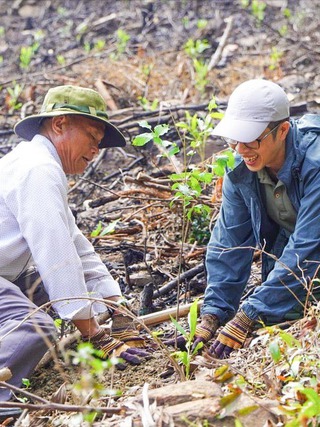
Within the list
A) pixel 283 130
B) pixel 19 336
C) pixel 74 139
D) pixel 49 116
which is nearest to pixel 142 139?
pixel 74 139

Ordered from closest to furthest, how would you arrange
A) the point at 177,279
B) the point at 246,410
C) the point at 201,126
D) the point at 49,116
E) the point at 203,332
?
the point at 246,410 → the point at 203,332 → the point at 49,116 → the point at 177,279 → the point at 201,126

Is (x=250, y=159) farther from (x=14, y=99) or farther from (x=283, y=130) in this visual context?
(x=14, y=99)

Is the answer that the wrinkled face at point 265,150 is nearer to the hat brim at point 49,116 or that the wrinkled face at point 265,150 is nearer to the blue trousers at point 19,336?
the hat brim at point 49,116

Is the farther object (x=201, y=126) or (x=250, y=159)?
(x=201, y=126)

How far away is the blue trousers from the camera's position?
3.73 m

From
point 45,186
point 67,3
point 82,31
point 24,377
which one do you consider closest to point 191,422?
point 24,377

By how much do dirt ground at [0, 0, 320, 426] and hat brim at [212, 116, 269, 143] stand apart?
44.3 inches

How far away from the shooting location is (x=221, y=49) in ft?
36.2

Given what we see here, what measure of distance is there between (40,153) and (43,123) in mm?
283

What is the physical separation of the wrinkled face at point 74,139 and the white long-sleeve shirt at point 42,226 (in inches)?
6.2

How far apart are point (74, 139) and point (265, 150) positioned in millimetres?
1019

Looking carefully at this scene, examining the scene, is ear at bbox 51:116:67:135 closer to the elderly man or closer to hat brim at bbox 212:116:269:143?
the elderly man

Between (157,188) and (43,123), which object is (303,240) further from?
(157,188)

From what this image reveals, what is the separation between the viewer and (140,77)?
9812mm
